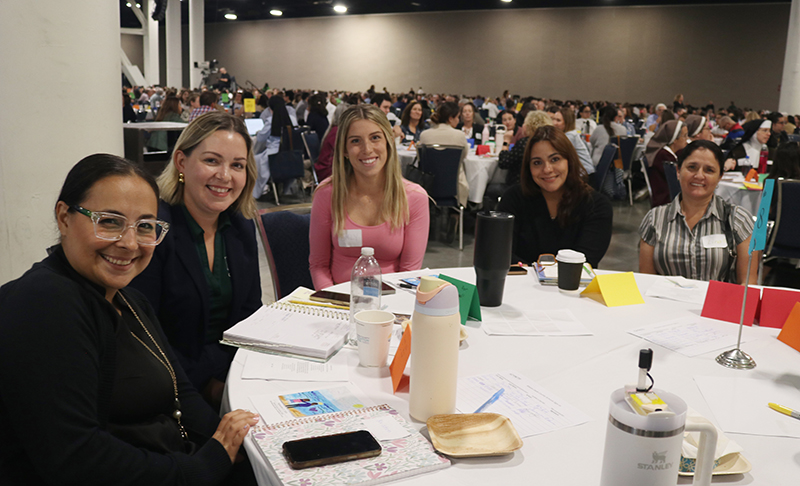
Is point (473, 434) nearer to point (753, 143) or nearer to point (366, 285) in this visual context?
point (366, 285)

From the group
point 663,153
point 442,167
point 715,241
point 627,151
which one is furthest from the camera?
point 627,151

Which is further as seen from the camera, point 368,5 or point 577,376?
point 368,5

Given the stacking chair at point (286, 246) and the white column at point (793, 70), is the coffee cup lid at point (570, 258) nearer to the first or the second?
the stacking chair at point (286, 246)

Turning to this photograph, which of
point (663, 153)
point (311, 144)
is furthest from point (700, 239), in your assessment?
point (311, 144)

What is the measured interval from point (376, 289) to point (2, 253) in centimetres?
232

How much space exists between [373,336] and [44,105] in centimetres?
248

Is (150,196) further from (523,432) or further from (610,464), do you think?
(610,464)

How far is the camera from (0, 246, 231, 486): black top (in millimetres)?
1022

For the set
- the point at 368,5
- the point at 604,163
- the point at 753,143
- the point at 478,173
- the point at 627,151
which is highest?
the point at 368,5

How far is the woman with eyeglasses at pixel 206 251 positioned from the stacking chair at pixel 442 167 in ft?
10.7

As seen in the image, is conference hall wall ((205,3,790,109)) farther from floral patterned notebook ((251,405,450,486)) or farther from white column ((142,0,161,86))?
floral patterned notebook ((251,405,450,486))

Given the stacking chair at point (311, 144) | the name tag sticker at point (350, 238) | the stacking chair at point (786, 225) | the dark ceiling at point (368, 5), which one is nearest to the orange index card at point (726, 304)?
the name tag sticker at point (350, 238)

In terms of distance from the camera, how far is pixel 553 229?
2.89 metres

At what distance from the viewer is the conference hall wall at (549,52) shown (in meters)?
17.6
